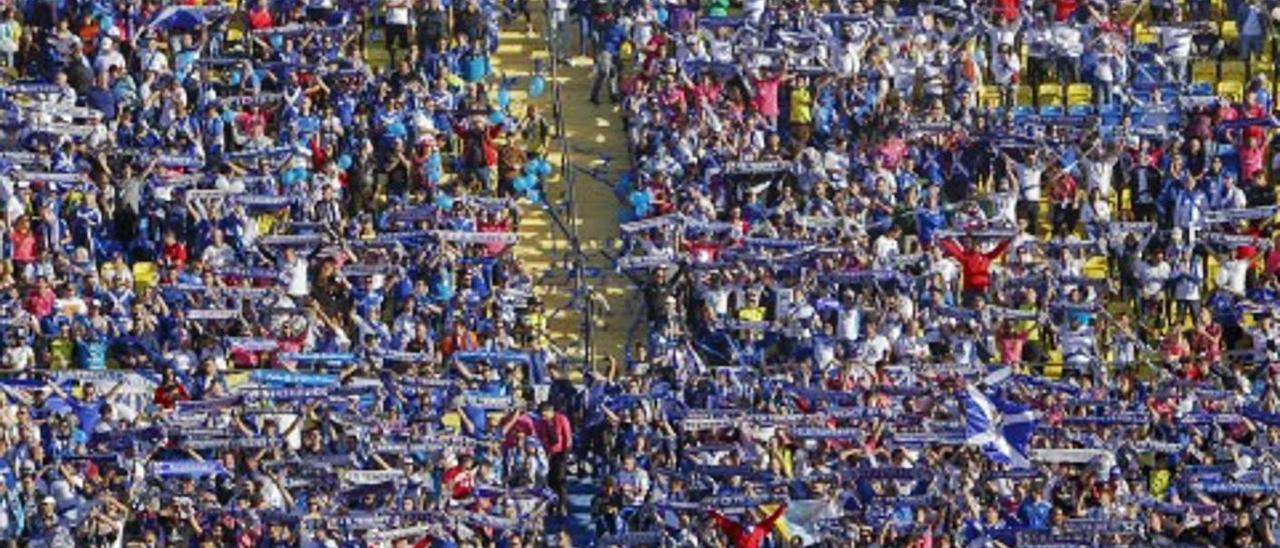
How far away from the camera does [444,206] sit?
80.8m

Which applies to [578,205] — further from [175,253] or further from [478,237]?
[175,253]

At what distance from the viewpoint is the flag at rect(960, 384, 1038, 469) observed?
244ft

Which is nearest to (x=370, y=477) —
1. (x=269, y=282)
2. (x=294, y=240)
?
(x=269, y=282)

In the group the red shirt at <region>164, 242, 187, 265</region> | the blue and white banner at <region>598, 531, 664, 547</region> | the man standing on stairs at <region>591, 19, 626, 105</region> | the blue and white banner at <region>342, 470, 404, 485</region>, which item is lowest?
the blue and white banner at <region>598, 531, 664, 547</region>

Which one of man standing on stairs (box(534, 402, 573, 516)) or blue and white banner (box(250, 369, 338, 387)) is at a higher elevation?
blue and white banner (box(250, 369, 338, 387))

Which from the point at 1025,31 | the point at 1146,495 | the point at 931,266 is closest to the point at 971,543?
the point at 1146,495

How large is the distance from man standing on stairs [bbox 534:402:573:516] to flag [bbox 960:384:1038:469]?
4734 mm

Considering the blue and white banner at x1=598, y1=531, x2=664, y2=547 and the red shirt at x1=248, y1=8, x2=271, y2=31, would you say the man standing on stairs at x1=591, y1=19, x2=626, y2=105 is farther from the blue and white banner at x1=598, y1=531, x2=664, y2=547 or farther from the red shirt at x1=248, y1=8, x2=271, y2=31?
the blue and white banner at x1=598, y1=531, x2=664, y2=547

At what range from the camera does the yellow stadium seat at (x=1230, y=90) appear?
282 ft

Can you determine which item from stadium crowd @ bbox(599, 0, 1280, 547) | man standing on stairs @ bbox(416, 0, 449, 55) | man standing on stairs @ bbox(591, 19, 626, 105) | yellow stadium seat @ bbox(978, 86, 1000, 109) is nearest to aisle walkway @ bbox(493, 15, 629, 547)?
man standing on stairs @ bbox(591, 19, 626, 105)

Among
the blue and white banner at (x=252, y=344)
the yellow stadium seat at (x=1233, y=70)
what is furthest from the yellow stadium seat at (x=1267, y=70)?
the blue and white banner at (x=252, y=344)

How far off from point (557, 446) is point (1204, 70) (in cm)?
1551

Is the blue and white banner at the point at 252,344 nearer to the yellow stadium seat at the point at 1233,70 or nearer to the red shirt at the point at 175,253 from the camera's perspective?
the red shirt at the point at 175,253

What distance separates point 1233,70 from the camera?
87.3 m
